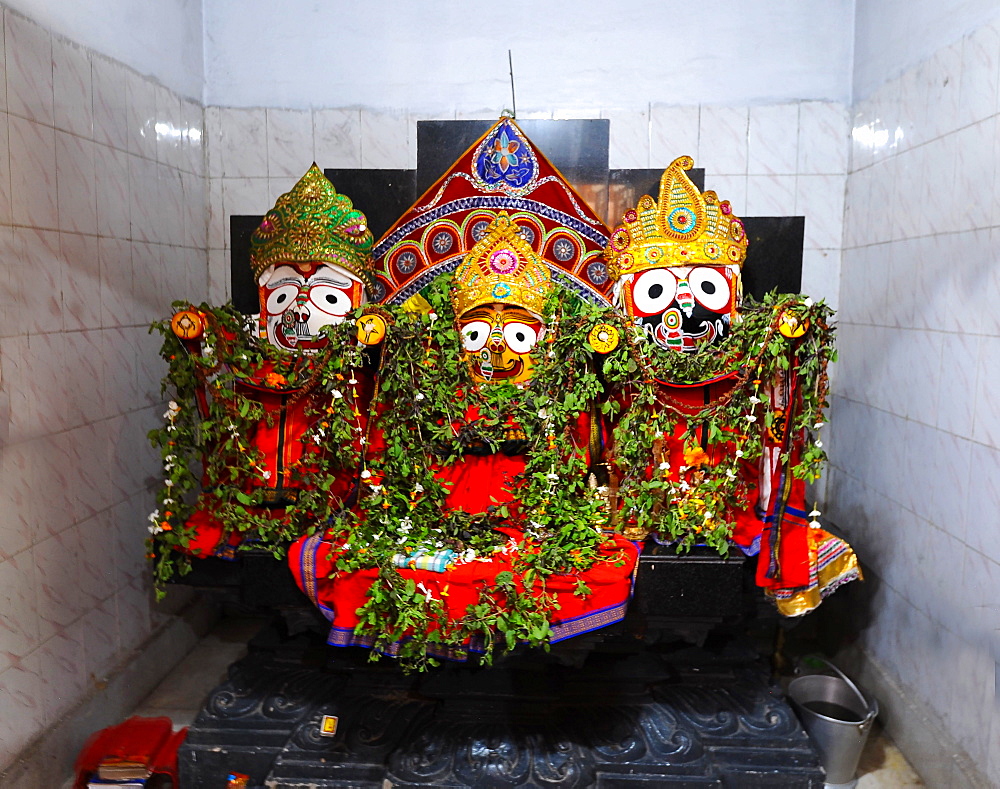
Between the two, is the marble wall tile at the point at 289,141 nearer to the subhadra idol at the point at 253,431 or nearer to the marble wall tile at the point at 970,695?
the subhadra idol at the point at 253,431

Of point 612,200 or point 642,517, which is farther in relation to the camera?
point 612,200

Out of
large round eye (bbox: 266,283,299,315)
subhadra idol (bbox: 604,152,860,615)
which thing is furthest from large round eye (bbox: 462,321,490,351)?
large round eye (bbox: 266,283,299,315)

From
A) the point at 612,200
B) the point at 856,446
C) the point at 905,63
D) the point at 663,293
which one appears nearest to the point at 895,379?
the point at 856,446

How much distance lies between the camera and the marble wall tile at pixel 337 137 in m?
4.04

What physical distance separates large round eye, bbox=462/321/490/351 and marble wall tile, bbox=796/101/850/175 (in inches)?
78.6

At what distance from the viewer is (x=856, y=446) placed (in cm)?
378

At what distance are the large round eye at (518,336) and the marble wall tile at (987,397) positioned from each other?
1.64 m

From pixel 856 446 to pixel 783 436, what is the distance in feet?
3.72

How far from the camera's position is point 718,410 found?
2926 millimetres

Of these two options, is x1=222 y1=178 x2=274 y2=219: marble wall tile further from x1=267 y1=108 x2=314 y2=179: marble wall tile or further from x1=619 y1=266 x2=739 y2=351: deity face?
x1=619 y1=266 x2=739 y2=351: deity face

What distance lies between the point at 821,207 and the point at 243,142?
3044 millimetres

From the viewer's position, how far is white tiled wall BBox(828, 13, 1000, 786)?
8.90 ft

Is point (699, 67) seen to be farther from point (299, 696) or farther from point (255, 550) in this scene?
point (299, 696)

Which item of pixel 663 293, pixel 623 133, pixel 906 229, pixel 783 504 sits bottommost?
pixel 783 504
